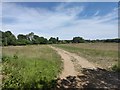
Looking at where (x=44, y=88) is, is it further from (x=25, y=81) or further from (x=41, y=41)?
(x=41, y=41)

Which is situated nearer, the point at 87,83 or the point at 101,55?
the point at 87,83


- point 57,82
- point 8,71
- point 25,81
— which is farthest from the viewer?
point 8,71

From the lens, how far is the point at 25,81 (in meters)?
10.4

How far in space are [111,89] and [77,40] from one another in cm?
14232

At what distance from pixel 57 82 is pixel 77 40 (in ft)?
465

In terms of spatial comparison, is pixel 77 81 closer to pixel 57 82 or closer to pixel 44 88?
pixel 57 82

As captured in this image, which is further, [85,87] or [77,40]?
[77,40]

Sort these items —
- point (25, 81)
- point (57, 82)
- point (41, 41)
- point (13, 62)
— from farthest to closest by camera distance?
point (41, 41)
point (13, 62)
point (57, 82)
point (25, 81)

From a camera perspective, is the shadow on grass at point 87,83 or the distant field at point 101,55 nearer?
the shadow on grass at point 87,83

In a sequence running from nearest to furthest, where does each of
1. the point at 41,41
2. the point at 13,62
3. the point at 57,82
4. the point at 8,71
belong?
the point at 57,82
the point at 8,71
the point at 13,62
the point at 41,41

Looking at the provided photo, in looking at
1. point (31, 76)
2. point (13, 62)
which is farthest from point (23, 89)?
point (13, 62)

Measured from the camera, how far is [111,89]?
10453 mm

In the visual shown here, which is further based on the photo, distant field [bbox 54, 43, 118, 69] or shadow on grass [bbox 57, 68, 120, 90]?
distant field [bbox 54, 43, 118, 69]

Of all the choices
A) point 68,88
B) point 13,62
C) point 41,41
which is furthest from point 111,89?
point 41,41
